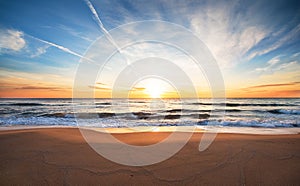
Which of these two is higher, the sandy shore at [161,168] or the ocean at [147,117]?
the sandy shore at [161,168]

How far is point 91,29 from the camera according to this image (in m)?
6.69

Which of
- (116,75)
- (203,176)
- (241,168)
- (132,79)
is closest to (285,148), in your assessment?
(241,168)

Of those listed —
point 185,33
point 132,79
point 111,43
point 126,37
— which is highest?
point 185,33

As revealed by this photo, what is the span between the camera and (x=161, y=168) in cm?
277

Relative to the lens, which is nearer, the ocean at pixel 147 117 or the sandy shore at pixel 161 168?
the sandy shore at pixel 161 168

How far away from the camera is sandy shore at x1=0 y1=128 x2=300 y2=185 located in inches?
94.0

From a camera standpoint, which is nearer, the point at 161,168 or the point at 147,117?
the point at 161,168

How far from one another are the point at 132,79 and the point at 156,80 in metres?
1.76

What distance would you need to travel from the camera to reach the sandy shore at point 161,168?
94.0 inches

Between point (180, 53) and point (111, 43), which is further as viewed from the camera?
point (180, 53)

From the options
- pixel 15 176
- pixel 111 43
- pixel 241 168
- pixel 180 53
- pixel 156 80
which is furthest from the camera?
pixel 156 80

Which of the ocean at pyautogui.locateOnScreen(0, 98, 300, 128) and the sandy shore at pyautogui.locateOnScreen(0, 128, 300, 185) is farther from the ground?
the sandy shore at pyautogui.locateOnScreen(0, 128, 300, 185)

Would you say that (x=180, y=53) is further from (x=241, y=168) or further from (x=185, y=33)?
(x=241, y=168)

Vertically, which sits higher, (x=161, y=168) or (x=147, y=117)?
(x=161, y=168)
